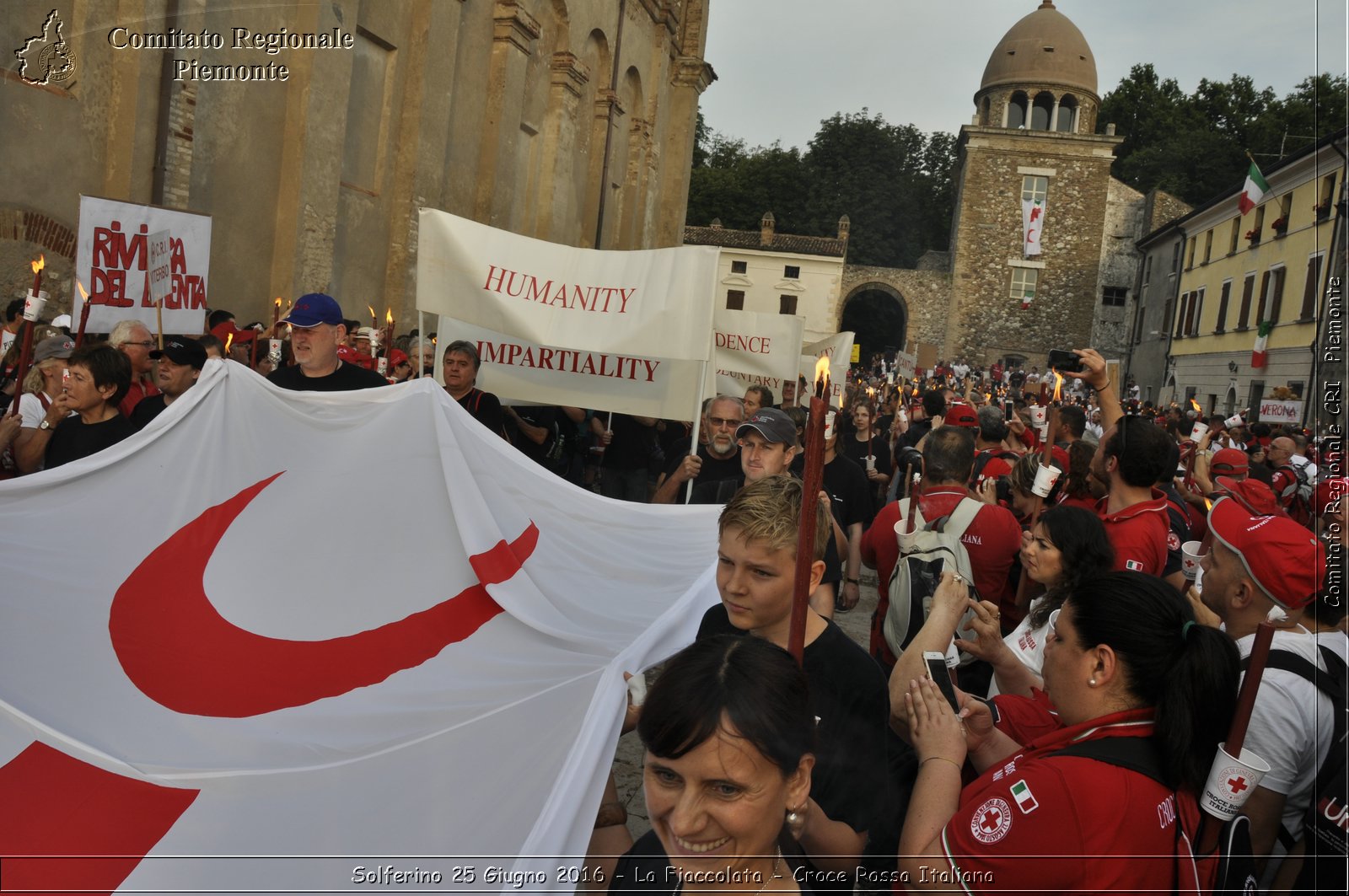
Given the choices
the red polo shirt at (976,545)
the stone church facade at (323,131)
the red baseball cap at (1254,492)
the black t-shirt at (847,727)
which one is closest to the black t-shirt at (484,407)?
the red polo shirt at (976,545)

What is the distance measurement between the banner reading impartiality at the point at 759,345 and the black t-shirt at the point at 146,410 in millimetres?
8176

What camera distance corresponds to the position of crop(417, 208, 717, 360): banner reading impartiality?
24.9 ft

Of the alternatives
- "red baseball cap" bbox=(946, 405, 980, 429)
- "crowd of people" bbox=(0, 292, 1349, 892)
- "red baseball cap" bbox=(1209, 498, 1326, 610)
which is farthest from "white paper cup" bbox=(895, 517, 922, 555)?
"red baseball cap" bbox=(946, 405, 980, 429)

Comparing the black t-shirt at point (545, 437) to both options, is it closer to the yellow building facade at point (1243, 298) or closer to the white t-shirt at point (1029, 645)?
the white t-shirt at point (1029, 645)

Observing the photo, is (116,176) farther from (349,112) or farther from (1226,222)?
(1226,222)

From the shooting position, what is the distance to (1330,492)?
192 centimetres

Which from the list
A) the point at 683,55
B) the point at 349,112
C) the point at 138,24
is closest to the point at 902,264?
the point at 683,55

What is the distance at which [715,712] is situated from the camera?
2084mm

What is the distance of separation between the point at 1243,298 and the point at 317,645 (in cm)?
3595

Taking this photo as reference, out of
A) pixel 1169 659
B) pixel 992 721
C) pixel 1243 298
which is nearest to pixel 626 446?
pixel 992 721

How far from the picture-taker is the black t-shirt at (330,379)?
6.19m

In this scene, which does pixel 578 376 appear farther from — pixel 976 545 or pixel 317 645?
pixel 317 645

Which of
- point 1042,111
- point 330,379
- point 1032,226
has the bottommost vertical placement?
point 330,379

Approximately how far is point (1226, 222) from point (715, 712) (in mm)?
41765
